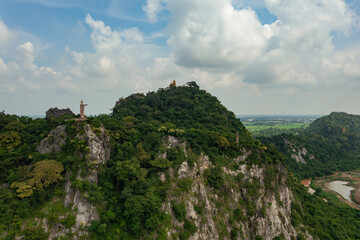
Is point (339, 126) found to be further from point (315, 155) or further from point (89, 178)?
point (89, 178)

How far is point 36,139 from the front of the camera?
27.7m

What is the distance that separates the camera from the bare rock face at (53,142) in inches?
1029

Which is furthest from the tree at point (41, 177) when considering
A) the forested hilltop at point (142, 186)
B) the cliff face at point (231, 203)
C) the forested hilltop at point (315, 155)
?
the forested hilltop at point (315, 155)

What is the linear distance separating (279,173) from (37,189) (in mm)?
41650

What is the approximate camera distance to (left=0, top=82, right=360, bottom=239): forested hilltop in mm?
21266

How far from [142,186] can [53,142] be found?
14.3 meters

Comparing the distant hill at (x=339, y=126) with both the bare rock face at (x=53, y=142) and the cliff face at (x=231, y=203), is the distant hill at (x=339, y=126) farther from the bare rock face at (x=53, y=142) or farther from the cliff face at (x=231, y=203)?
the bare rock face at (x=53, y=142)

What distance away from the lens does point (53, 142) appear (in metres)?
26.4

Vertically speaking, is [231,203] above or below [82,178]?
below

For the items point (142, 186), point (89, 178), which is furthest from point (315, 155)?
point (89, 178)

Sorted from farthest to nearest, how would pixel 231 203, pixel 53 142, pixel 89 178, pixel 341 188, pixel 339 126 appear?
pixel 339 126 → pixel 341 188 → pixel 231 203 → pixel 53 142 → pixel 89 178

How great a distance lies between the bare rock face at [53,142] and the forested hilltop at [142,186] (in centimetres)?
14

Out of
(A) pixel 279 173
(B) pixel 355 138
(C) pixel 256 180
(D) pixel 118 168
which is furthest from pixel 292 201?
(B) pixel 355 138

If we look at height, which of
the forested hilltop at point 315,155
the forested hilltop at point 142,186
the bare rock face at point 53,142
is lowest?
the forested hilltop at point 315,155
